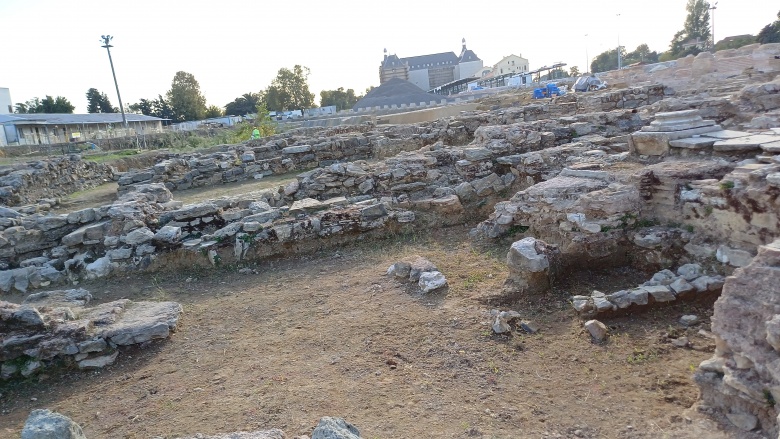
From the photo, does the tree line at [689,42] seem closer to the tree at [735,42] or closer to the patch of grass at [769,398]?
the tree at [735,42]

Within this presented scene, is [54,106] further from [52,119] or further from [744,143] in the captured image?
[744,143]

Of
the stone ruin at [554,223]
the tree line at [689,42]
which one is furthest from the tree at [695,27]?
the stone ruin at [554,223]

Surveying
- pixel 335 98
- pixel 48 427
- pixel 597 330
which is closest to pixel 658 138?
pixel 597 330

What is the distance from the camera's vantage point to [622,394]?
10.5 ft

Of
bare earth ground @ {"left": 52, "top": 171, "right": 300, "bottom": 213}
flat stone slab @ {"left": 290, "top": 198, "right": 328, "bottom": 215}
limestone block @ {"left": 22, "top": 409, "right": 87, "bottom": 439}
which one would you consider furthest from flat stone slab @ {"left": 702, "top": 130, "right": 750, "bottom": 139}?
bare earth ground @ {"left": 52, "top": 171, "right": 300, "bottom": 213}

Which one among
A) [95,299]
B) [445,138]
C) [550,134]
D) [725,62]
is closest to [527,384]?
[95,299]

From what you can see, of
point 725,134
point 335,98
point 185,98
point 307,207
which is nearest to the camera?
point 725,134

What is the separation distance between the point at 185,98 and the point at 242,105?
1039cm

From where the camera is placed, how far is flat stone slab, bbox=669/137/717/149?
5637mm

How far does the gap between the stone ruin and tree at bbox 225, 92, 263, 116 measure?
2302 inches

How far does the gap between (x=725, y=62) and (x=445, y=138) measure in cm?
1225

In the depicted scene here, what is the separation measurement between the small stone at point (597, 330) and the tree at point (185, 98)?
60.5 m

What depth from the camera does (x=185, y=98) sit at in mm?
56594

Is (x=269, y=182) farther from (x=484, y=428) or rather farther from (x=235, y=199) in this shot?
(x=484, y=428)
